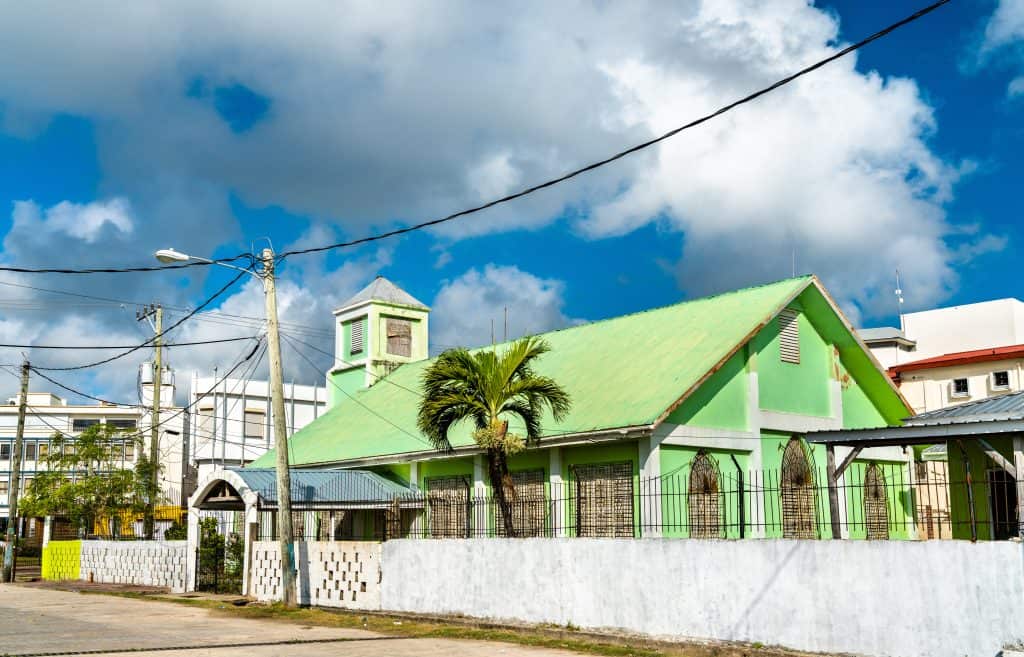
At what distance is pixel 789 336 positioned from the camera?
28.2 m

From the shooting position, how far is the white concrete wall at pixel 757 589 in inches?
529

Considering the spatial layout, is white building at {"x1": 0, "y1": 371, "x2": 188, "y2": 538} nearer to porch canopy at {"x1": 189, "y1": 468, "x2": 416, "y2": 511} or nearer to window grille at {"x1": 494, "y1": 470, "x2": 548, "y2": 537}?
porch canopy at {"x1": 189, "y1": 468, "x2": 416, "y2": 511}

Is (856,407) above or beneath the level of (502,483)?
above

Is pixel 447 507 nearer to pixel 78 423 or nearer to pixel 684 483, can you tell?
pixel 684 483

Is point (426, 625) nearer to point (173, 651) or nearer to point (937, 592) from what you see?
point (173, 651)

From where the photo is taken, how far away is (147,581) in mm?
32812

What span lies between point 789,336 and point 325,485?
40.2 ft

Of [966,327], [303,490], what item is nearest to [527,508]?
[303,490]

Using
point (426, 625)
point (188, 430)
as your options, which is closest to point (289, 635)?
point (426, 625)

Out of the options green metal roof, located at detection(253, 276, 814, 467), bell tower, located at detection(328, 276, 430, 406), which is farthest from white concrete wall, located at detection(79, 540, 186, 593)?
bell tower, located at detection(328, 276, 430, 406)

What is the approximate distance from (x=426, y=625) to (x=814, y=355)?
1346 centimetres

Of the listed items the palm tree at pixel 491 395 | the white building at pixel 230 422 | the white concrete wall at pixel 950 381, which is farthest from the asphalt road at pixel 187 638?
the white concrete wall at pixel 950 381

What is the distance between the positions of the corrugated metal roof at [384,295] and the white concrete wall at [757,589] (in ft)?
67.3

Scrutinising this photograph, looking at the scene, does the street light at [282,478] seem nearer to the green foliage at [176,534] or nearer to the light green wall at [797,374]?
the light green wall at [797,374]
